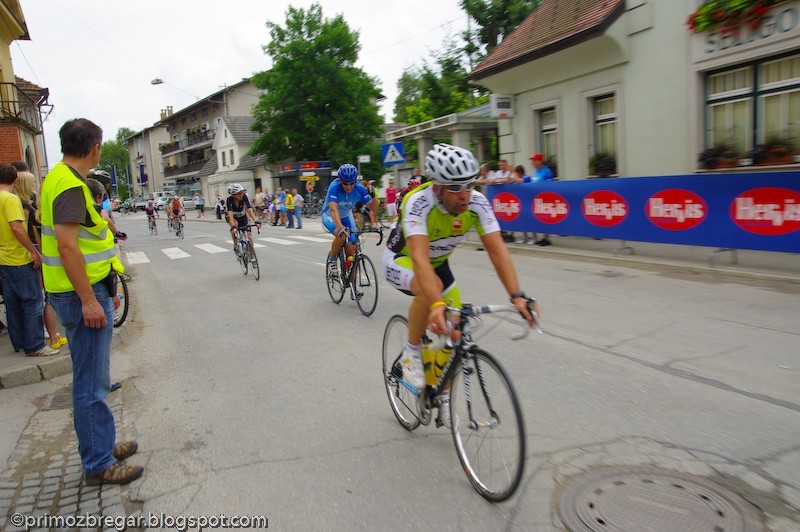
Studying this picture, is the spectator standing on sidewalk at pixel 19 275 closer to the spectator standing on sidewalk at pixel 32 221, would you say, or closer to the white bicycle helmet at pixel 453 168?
the spectator standing on sidewalk at pixel 32 221

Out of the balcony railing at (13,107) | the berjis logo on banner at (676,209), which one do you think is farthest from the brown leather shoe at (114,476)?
the balcony railing at (13,107)

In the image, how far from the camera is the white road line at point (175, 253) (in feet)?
57.5

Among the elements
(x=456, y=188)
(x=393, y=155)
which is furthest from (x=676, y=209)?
(x=393, y=155)

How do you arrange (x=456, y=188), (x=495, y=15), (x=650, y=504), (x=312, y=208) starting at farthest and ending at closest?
(x=312, y=208) → (x=495, y=15) → (x=456, y=188) → (x=650, y=504)

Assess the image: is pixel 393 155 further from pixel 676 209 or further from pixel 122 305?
pixel 122 305

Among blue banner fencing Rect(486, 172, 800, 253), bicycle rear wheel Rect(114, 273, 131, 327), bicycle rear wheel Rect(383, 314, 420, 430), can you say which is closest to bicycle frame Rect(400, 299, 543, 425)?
bicycle rear wheel Rect(383, 314, 420, 430)

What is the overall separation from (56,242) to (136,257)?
16239 mm

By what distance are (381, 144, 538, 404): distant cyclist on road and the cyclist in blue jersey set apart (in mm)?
4169

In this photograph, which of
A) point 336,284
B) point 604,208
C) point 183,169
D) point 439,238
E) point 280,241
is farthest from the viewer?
point 183,169

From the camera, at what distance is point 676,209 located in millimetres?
9961

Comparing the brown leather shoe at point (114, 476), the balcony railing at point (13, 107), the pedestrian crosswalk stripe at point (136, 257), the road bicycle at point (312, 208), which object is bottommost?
the brown leather shoe at point (114, 476)

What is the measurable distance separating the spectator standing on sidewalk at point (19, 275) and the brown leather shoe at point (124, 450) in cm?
288

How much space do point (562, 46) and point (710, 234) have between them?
744 centimetres

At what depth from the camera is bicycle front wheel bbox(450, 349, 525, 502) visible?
9.64ft
